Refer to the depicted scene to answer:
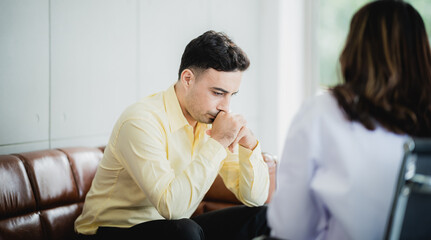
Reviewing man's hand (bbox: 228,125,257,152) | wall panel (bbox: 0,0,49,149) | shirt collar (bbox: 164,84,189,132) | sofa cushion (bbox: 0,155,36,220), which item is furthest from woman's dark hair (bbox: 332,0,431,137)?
wall panel (bbox: 0,0,49,149)

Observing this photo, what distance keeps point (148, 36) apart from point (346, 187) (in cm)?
224

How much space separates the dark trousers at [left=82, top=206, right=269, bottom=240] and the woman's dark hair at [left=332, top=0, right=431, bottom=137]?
0.80m

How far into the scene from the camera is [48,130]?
2342 millimetres

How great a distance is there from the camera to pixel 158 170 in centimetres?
164

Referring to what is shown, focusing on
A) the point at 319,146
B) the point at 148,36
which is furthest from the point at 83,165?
the point at 319,146

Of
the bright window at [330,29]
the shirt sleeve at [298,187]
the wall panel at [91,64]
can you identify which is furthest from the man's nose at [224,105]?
the bright window at [330,29]

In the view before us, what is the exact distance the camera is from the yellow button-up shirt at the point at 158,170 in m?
1.63

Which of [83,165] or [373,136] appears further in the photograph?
[83,165]

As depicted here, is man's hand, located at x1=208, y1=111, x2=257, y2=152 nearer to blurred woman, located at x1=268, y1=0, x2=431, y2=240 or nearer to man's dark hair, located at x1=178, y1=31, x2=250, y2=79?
man's dark hair, located at x1=178, y1=31, x2=250, y2=79

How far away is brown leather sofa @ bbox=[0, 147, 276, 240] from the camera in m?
1.78

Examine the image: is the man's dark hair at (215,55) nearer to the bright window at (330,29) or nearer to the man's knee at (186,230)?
the man's knee at (186,230)

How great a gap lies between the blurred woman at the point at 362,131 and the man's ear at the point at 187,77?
944mm

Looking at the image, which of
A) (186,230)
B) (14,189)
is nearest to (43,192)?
(14,189)

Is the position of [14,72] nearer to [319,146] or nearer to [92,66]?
[92,66]
